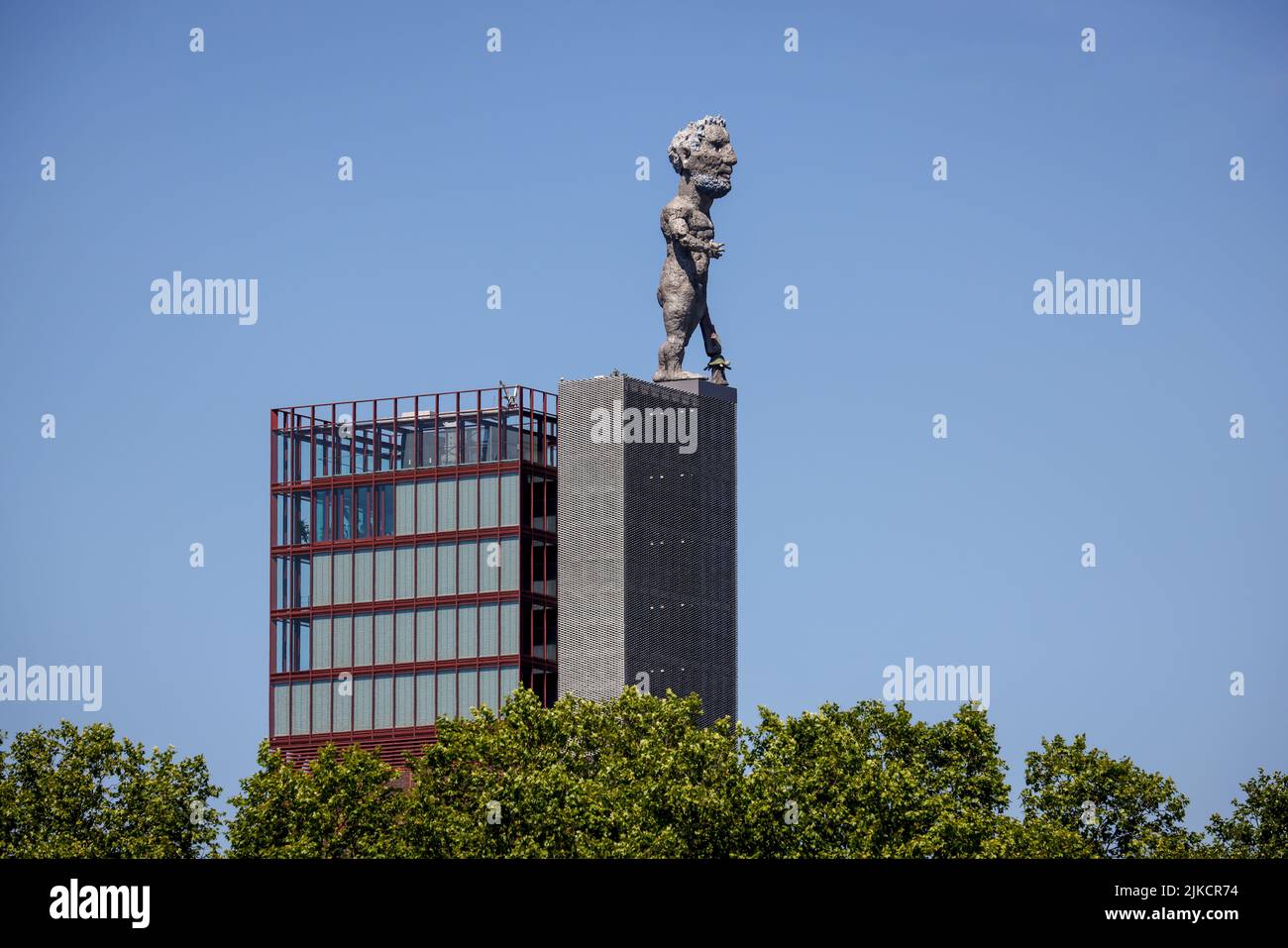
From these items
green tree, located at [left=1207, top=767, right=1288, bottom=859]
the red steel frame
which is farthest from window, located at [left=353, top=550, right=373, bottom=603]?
green tree, located at [left=1207, top=767, right=1288, bottom=859]

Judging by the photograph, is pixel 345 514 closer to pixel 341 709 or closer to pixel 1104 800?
pixel 341 709

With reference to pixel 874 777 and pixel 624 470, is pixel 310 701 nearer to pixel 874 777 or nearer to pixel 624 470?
pixel 624 470

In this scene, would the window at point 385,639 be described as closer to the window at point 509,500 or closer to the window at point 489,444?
the window at point 509,500

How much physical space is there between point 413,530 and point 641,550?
1283 cm

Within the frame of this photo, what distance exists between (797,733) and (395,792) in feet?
55.4

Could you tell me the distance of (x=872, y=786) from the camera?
360ft

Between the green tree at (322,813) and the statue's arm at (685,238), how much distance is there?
117ft

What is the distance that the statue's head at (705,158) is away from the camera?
5394 inches

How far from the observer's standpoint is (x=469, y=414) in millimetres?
137250

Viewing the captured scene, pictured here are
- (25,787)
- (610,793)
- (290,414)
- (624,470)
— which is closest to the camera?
(610,793)

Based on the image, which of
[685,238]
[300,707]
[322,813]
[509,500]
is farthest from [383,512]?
[322,813]
